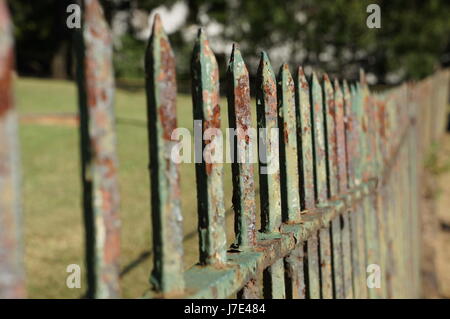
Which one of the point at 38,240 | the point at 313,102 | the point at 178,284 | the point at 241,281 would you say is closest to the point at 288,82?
the point at 313,102

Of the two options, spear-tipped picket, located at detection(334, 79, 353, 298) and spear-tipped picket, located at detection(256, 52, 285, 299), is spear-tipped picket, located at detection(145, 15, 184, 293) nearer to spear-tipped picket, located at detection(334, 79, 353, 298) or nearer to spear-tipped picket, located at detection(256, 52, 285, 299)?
spear-tipped picket, located at detection(256, 52, 285, 299)

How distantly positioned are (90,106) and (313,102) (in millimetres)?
1112

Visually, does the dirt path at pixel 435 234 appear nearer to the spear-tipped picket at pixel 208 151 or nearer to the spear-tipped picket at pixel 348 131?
the spear-tipped picket at pixel 348 131

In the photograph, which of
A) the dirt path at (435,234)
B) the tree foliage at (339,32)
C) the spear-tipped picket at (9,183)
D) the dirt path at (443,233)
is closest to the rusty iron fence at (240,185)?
the spear-tipped picket at (9,183)

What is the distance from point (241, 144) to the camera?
1327 mm

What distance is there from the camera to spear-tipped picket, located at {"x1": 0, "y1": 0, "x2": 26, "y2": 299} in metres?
0.66

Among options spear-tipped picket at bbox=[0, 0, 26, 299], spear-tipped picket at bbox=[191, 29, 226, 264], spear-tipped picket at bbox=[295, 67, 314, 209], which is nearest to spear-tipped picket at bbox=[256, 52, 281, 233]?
spear-tipped picket at bbox=[295, 67, 314, 209]

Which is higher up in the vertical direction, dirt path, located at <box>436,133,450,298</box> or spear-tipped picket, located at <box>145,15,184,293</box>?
spear-tipped picket, located at <box>145,15,184,293</box>

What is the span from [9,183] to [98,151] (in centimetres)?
18

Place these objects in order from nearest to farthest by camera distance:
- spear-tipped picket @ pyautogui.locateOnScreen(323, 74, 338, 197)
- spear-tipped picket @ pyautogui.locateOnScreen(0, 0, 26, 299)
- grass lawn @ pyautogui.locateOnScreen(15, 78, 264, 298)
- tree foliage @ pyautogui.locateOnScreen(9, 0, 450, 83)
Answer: spear-tipped picket @ pyautogui.locateOnScreen(0, 0, 26, 299) → spear-tipped picket @ pyautogui.locateOnScreen(323, 74, 338, 197) → grass lawn @ pyautogui.locateOnScreen(15, 78, 264, 298) → tree foliage @ pyautogui.locateOnScreen(9, 0, 450, 83)

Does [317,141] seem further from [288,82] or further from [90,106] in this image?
[90,106]

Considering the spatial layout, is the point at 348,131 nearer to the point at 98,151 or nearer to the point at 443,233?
the point at 98,151

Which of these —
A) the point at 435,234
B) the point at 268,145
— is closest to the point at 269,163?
the point at 268,145

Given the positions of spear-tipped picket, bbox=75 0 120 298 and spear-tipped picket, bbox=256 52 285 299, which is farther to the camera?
spear-tipped picket, bbox=256 52 285 299
